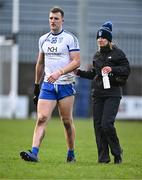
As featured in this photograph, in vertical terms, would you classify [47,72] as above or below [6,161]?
above

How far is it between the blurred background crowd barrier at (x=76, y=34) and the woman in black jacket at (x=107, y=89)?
17270 millimetres

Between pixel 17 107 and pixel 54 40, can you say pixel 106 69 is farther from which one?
pixel 17 107

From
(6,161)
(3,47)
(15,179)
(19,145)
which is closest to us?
(15,179)

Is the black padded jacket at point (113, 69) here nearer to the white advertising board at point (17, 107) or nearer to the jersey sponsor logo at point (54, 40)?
the jersey sponsor logo at point (54, 40)

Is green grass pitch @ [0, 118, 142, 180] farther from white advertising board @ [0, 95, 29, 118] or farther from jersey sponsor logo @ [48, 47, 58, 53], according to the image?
white advertising board @ [0, 95, 29, 118]

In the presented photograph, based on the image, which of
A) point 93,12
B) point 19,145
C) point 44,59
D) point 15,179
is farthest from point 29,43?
point 15,179

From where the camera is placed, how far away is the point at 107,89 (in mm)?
10422

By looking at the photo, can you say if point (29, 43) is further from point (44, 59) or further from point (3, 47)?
point (44, 59)

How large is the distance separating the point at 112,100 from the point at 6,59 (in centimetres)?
2227

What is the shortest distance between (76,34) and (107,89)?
2255cm

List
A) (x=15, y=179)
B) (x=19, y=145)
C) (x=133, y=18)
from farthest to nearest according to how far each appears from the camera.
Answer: (x=133, y=18)
(x=19, y=145)
(x=15, y=179)

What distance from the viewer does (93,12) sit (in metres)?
36.3

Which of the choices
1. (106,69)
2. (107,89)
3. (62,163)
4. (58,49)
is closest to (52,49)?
(58,49)

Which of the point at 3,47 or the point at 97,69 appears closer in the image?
the point at 97,69
